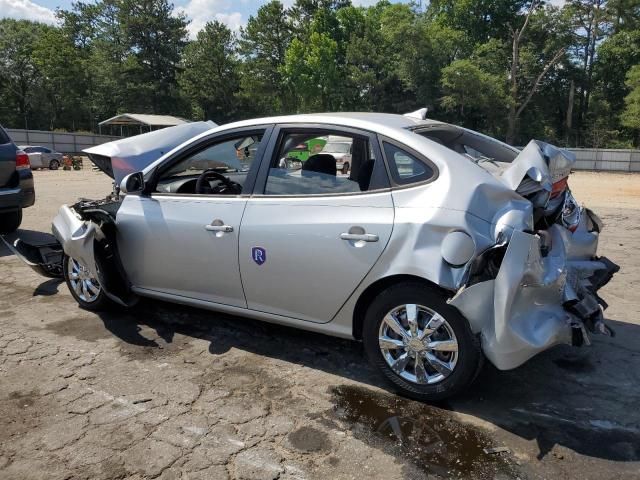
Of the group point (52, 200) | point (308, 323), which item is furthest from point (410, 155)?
point (52, 200)

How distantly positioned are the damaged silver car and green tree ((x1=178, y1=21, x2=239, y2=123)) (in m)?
55.9

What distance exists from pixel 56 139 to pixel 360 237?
4428 centimetres

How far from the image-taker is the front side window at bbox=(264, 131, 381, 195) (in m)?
3.55

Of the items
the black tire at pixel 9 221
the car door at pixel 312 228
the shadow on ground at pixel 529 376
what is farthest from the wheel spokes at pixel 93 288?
the black tire at pixel 9 221

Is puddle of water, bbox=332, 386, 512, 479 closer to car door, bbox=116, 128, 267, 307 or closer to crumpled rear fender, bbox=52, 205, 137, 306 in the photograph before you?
car door, bbox=116, 128, 267, 307

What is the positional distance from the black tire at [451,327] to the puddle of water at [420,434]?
115 millimetres

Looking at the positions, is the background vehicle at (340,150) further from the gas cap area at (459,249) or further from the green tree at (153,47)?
the green tree at (153,47)

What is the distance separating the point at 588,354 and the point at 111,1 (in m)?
74.2

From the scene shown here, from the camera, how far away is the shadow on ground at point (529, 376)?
118 inches

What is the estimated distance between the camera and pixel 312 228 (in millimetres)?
3432

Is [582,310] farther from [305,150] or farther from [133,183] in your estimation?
[133,183]

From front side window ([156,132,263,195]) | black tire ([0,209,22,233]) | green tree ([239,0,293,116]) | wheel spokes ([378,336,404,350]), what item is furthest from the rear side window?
green tree ([239,0,293,116])

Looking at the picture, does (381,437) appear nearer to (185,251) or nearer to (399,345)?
(399,345)

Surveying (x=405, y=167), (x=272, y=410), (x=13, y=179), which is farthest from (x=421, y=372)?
(x=13, y=179)
